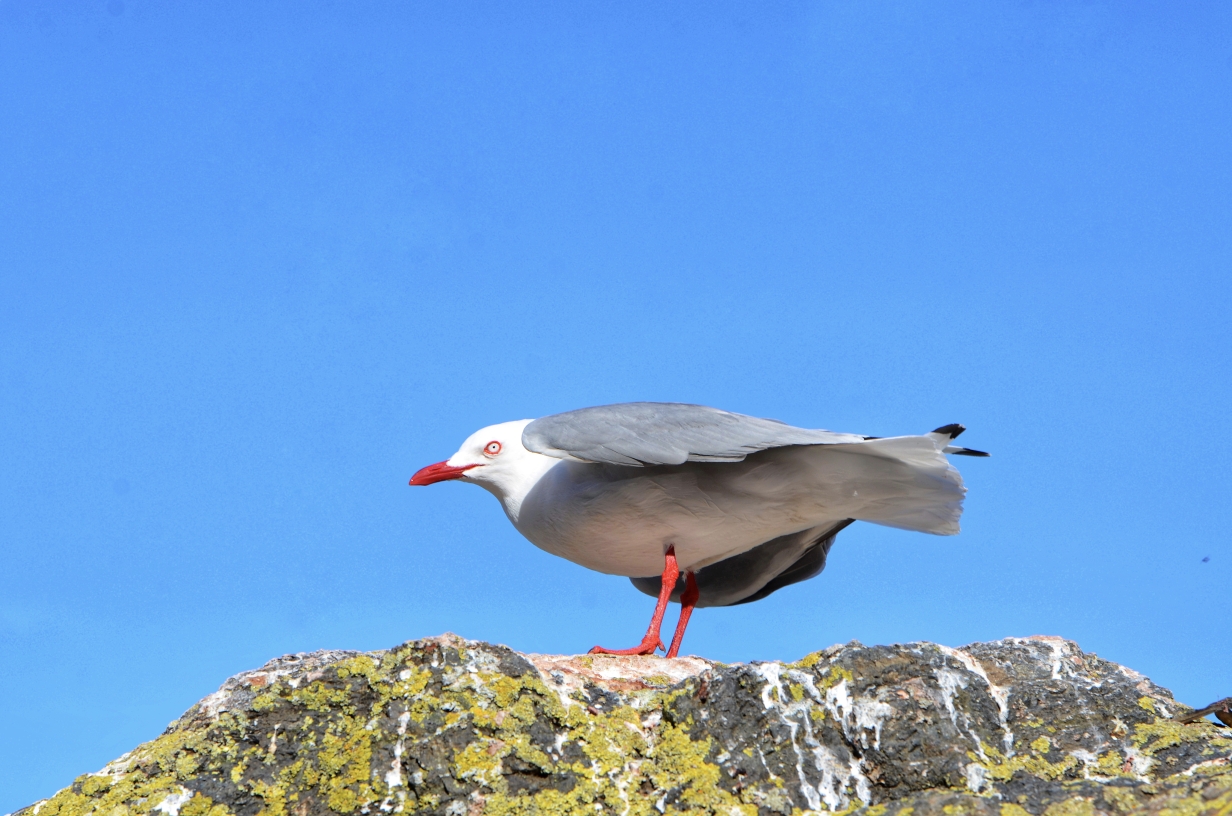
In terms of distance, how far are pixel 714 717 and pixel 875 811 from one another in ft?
3.03

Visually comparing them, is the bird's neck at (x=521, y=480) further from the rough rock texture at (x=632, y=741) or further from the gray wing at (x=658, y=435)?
the rough rock texture at (x=632, y=741)

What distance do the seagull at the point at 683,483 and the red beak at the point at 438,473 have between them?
1 cm

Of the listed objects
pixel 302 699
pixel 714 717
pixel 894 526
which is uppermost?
pixel 894 526

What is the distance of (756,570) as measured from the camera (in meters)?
7.97

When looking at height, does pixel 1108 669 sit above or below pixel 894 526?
below

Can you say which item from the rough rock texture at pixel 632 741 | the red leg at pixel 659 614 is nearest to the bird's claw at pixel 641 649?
the red leg at pixel 659 614

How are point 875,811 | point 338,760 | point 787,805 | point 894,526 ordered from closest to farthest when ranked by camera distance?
point 875,811, point 787,805, point 338,760, point 894,526

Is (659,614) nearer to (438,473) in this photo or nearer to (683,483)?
(683,483)

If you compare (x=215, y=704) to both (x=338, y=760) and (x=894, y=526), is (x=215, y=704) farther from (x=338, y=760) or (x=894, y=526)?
(x=894, y=526)

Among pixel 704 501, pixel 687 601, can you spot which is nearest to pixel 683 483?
pixel 704 501

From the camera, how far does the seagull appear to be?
659 cm

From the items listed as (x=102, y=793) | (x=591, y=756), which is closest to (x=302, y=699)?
(x=102, y=793)

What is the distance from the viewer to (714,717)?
11.7 ft

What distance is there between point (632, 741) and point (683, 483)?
3402 mm
